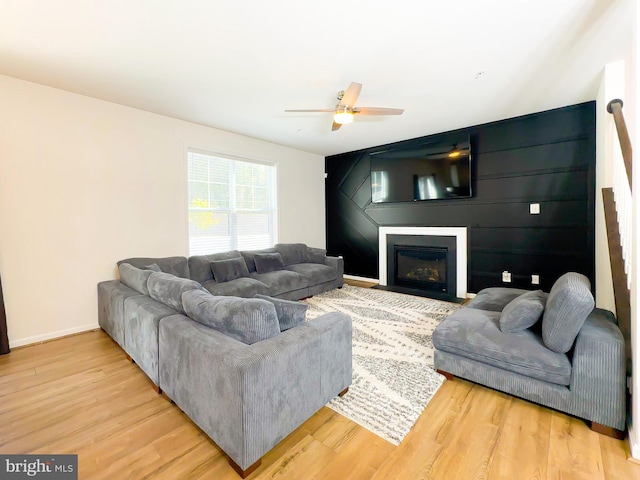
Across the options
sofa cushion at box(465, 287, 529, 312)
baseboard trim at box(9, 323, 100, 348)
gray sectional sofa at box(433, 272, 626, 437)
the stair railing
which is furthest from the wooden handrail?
baseboard trim at box(9, 323, 100, 348)

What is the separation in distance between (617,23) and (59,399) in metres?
4.90

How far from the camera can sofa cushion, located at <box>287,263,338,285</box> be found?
4618 millimetres

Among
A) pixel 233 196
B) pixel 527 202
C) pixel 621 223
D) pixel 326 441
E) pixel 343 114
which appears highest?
pixel 343 114

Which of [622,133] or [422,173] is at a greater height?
[422,173]

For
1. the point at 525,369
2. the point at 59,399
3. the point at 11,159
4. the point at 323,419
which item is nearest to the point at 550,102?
the point at 525,369

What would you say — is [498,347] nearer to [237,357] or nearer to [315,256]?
[237,357]

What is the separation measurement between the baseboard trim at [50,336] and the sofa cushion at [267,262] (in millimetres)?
2110

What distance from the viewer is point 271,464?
1.53m

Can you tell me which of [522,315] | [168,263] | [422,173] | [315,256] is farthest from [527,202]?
[168,263]

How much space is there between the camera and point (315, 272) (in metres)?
4.70

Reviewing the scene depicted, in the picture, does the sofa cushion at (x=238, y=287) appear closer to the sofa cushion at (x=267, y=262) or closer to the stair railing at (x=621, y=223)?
the sofa cushion at (x=267, y=262)

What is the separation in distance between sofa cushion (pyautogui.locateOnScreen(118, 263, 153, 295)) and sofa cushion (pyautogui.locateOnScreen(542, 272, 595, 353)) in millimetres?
3095

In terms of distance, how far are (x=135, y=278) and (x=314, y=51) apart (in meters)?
2.65

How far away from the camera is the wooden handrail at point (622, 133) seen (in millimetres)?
1917
